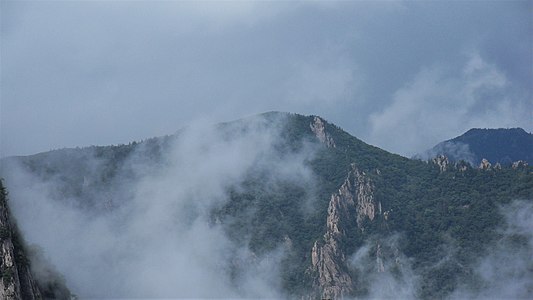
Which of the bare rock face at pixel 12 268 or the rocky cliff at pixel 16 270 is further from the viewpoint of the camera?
the rocky cliff at pixel 16 270

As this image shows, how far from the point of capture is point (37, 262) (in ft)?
539

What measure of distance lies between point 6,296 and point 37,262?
30.3 meters

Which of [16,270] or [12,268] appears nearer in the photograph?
[12,268]

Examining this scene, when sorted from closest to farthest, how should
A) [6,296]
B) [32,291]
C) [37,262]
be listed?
[6,296] → [32,291] → [37,262]

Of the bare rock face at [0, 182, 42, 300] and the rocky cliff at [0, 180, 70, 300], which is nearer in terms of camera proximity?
the bare rock face at [0, 182, 42, 300]

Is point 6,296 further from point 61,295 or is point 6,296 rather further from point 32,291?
point 61,295

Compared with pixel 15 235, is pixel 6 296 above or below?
below

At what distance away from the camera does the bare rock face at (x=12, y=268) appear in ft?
445

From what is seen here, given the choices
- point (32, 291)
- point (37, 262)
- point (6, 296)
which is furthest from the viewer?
point (37, 262)

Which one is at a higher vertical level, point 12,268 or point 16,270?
point 16,270

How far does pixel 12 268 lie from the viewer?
138 m

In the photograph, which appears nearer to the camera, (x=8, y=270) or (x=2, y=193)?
(x=8, y=270)

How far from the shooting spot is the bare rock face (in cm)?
13550

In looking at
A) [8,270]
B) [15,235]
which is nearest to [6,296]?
[8,270]
